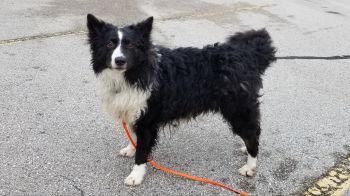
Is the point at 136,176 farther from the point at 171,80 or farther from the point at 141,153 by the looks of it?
the point at 171,80

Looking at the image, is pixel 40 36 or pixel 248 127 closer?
pixel 248 127

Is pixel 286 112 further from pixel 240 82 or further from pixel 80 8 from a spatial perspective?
pixel 80 8

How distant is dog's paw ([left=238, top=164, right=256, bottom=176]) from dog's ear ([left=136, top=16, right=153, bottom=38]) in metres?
1.57

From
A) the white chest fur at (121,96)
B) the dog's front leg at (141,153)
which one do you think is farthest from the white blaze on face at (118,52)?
the dog's front leg at (141,153)

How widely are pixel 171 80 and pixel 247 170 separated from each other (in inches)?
45.9

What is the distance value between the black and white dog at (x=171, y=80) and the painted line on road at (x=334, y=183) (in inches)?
23.3

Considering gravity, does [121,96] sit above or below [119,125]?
above

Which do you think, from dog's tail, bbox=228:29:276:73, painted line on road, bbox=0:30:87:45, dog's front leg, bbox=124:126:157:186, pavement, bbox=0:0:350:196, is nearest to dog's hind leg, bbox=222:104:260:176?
pavement, bbox=0:0:350:196

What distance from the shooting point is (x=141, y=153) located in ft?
11.8

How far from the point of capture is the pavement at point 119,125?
3.58 metres

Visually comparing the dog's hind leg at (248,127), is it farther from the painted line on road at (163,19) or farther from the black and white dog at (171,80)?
the painted line on road at (163,19)

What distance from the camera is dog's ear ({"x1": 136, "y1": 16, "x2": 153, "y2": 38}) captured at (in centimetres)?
323

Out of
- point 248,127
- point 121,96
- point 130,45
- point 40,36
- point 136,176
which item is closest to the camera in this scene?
point 130,45

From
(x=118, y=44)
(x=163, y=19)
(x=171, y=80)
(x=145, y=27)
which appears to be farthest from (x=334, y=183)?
(x=163, y=19)
